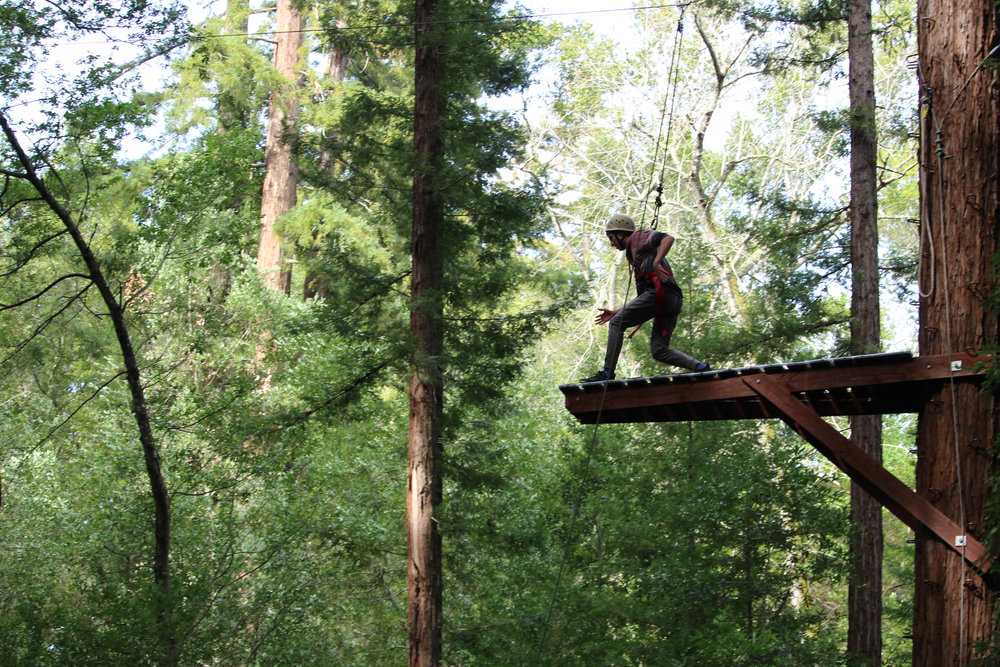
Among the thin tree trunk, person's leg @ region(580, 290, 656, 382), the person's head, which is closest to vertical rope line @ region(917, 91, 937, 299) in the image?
person's leg @ region(580, 290, 656, 382)

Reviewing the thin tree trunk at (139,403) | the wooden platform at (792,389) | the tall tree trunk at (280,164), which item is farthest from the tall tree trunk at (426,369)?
the tall tree trunk at (280,164)

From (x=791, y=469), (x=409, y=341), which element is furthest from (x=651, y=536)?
(x=409, y=341)

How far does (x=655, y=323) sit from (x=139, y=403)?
5.51m

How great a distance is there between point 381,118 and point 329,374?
484cm

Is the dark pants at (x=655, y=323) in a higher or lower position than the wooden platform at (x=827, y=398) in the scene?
higher

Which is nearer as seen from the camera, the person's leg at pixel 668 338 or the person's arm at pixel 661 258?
the person's arm at pixel 661 258

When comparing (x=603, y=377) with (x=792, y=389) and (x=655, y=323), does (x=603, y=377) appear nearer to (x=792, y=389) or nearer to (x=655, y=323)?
(x=655, y=323)

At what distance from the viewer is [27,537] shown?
559 inches

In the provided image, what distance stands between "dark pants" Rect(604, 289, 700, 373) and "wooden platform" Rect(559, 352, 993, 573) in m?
0.45

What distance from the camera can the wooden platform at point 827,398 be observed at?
15.6 ft

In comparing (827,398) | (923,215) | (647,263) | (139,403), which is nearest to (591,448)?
(647,263)

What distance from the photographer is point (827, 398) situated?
5.46m

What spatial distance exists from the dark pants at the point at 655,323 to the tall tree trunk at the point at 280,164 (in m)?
10.8

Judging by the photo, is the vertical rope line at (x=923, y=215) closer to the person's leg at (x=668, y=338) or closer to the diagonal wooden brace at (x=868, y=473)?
the diagonal wooden brace at (x=868, y=473)
